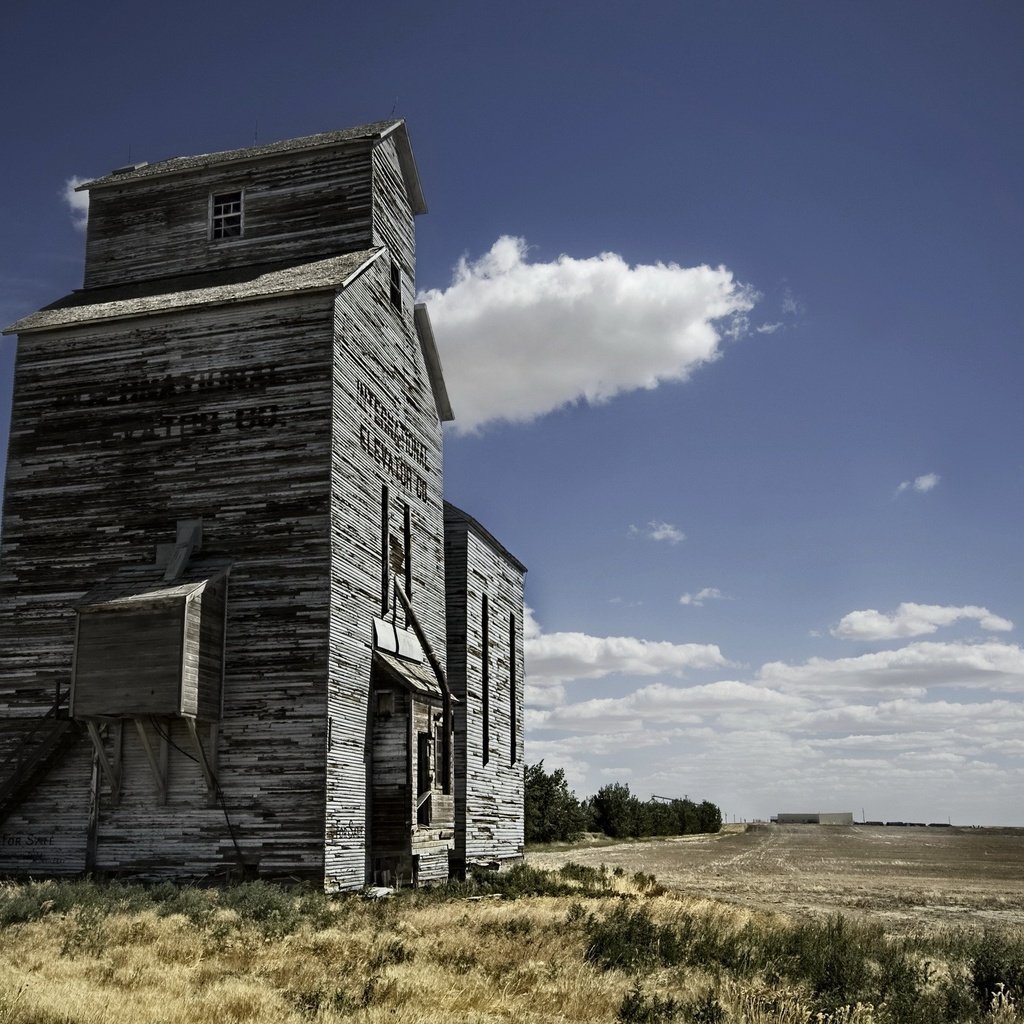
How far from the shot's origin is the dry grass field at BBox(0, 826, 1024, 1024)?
40.5 feet

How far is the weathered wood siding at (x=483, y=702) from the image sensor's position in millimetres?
33344

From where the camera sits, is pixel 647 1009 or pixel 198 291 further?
pixel 198 291

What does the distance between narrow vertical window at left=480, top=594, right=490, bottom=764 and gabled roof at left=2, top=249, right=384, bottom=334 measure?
42.2 feet

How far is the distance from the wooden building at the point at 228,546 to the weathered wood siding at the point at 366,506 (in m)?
0.09

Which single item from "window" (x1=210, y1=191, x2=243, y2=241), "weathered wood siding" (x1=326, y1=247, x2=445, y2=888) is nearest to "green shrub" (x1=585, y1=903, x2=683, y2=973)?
"weathered wood siding" (x1=326, y1=247, x2=445, y2=888)

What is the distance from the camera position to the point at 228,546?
82.3 feet

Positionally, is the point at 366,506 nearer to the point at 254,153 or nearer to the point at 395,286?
the point at 395,286

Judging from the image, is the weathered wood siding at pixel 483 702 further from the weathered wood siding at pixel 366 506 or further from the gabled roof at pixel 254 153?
the gabled roof at pixel 254 153

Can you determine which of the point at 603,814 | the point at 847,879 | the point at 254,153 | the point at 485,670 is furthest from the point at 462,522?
the point at 603,814

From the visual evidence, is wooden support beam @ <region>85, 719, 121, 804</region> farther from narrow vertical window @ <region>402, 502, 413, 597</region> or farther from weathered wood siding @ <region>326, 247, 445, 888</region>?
narrow vertical window @ <region>402, 502, 413, 597</region>

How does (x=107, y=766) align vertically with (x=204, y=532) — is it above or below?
below

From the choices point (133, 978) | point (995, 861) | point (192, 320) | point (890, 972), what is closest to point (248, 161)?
point (192, 320)

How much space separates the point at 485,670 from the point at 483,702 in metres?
1.09

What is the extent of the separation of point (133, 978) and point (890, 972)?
1026cm
